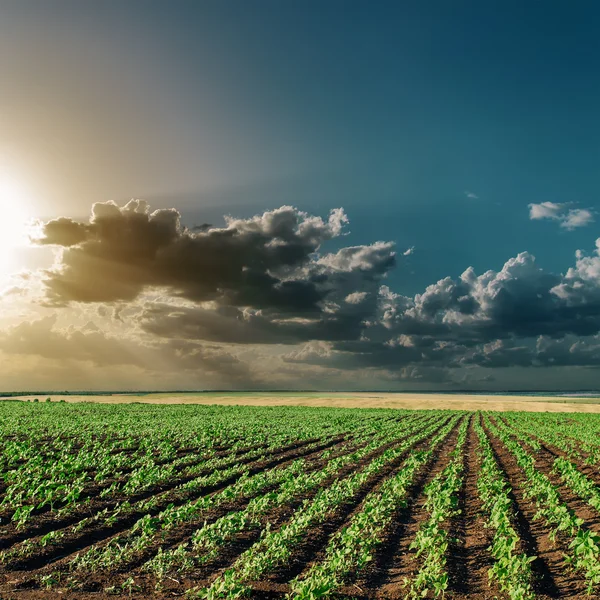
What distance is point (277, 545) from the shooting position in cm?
1106

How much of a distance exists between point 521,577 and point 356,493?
8.35 m

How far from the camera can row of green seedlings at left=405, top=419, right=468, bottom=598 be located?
30.2ft

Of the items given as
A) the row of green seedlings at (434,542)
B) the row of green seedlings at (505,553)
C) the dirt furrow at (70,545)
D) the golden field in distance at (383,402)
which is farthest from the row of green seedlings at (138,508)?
the golden field in distance at (383,402)

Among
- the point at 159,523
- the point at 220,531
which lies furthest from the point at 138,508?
the point at 220,531

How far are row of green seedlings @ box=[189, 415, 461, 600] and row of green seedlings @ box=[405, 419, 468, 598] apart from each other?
2.68 meters

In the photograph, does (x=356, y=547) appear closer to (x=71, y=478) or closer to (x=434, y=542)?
(x=434, y=542)

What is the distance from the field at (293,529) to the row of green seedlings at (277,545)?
0.13 feet

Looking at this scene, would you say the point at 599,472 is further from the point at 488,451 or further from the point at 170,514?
the point at 170,514

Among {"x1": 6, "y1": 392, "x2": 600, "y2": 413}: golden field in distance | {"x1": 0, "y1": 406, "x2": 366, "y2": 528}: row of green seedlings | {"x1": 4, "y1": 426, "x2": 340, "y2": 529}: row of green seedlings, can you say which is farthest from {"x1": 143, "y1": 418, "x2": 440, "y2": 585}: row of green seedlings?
{"x1": 6, "y1": 392, "x2": 600, "y2": 413}: golden field in distance

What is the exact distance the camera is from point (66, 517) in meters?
14.4

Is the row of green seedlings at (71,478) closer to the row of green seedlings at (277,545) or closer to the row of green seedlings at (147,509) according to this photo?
the row of green seedlings at (147,509)

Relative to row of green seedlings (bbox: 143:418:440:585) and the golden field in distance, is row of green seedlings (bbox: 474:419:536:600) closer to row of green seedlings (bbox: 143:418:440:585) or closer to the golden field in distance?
row of green seedlings (bbox: 143:418:440:585)

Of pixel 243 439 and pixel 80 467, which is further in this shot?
pixel 243 439

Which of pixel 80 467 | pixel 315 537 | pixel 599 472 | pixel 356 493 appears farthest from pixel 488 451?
pixel 80 467
